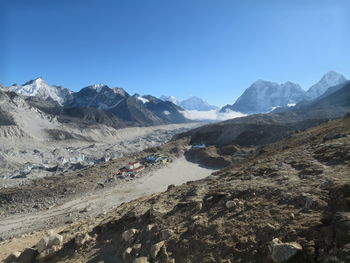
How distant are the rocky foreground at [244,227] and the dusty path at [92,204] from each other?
6.40m

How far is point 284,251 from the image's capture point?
491 cm

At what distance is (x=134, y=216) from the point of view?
1005cm

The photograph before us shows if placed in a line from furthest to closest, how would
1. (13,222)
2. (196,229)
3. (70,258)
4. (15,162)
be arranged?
(15,162) < (13,222) < (70,258) < (196,229)

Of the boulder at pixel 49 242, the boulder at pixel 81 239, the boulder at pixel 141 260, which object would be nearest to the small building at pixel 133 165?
the boulder at pixel 49 242

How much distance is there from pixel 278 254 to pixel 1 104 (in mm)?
115130

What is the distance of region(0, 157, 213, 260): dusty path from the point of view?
65.5 feet

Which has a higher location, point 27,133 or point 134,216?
point 27,133

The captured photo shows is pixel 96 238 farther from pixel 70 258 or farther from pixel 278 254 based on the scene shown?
pixel 278 254

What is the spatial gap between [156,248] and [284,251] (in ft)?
11.5

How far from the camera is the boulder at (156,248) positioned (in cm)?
685

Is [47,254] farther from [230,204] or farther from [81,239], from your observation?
[230,204]

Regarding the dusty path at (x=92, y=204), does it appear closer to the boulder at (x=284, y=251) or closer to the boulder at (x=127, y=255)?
the boulder at (x=127, y=255)

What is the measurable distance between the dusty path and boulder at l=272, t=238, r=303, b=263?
12.5m

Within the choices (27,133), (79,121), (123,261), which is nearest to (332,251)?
(123,261)
